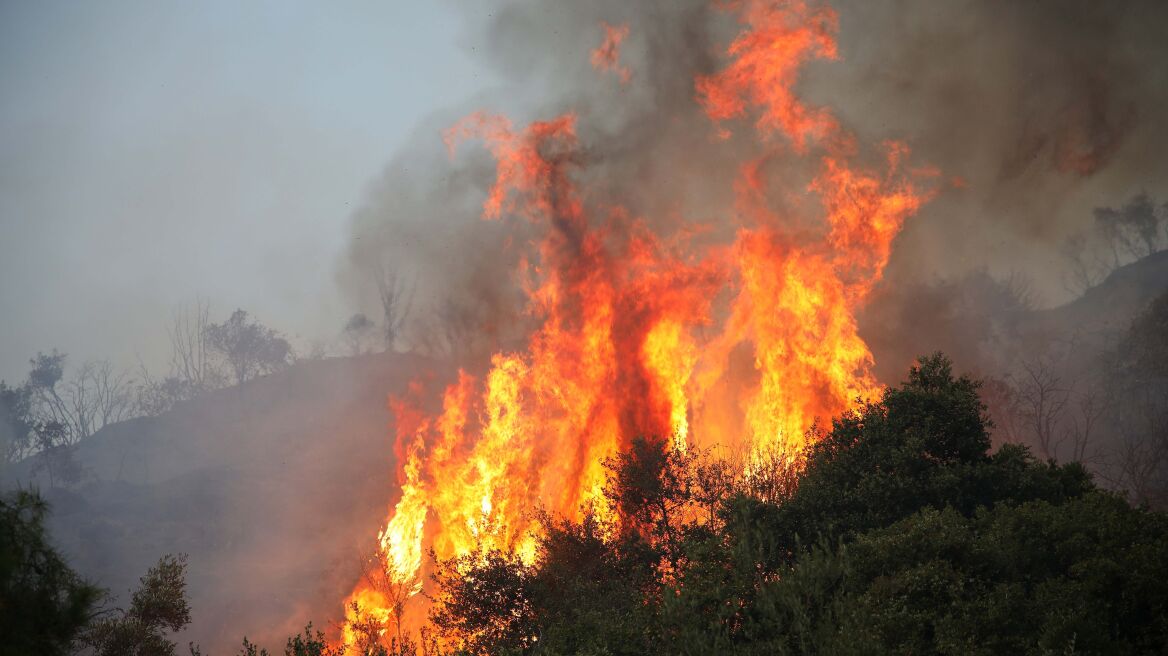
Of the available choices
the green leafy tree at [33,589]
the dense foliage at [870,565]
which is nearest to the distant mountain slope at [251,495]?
the dense foliage at [870,565]

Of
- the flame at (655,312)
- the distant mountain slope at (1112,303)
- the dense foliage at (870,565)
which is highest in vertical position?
the distant mountain slope at (1112,303)

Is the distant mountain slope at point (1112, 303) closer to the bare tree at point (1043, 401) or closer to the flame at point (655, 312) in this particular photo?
the bare tree at point (1043, 401)

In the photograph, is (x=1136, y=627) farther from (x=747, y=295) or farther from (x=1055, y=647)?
(x=747, y=295)

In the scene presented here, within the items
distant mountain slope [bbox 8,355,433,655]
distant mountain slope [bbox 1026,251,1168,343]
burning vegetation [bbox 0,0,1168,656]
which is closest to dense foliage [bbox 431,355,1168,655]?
burning vegetation [bbox 0,0,1168,656]

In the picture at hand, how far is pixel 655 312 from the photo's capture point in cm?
4075

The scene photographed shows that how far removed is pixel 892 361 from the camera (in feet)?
212

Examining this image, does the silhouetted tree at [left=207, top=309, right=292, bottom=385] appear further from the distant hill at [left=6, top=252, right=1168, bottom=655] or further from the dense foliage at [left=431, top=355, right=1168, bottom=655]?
the dense foliage at [left=431, top=355, right=1168, bottom=655]

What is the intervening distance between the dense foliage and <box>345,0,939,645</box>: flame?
32.6 ft

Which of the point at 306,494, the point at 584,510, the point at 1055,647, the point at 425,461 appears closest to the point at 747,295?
the point at 584,510

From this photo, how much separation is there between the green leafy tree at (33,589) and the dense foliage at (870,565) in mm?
10049

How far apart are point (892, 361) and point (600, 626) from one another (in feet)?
173

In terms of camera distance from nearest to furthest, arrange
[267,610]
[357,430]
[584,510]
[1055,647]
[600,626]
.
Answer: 1. [1055,647]
2. [600,626]
3. [584,510]
4. [267,610]
5. [357,430]

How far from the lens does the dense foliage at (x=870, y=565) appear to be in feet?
49.8

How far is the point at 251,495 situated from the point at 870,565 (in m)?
88.1
